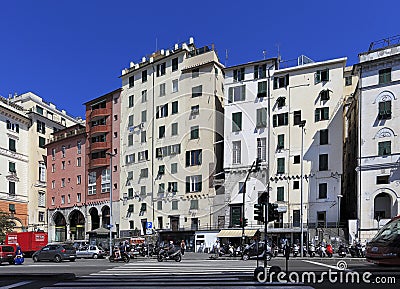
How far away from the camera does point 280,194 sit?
167ft

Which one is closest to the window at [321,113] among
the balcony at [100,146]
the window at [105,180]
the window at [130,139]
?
the window at [130,139]

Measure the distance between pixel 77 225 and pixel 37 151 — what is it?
551 inches

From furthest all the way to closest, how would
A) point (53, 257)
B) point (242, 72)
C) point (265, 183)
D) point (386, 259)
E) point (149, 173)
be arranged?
point (149, 173) < point (242, 72) < point (265, 183) < point (53, 257) < point (386, 259)

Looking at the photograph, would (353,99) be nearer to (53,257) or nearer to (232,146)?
(232,146)

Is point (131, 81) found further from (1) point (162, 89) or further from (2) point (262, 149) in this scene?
(2) point (262, 149)

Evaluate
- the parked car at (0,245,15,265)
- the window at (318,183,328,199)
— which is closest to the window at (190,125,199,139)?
the window at (318,183,328,199)

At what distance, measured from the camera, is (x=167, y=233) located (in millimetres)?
56938

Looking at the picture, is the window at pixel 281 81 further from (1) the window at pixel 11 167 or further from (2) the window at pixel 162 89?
(1) the window at pixel 11 167

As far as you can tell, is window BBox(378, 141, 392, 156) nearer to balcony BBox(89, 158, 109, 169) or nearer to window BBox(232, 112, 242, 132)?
window BBox(232, 112, 242, 132)

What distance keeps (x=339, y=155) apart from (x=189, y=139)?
1774 cm

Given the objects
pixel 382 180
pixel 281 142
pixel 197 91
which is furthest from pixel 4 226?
pixel 382 180

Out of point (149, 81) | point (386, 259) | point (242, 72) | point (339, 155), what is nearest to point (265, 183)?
point (339, 155)

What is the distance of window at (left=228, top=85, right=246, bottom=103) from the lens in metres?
55.1

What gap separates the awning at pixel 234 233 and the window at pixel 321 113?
44.1 feet
